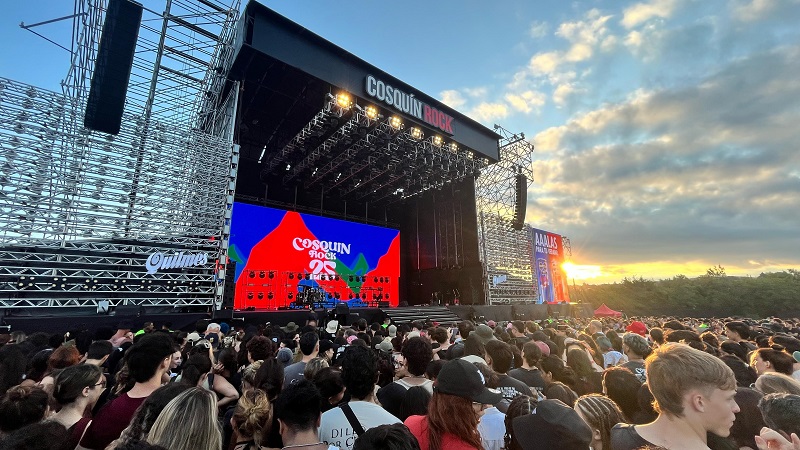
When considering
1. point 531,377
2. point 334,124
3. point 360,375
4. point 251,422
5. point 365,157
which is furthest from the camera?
point 365,157

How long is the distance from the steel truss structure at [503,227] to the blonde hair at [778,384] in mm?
17842

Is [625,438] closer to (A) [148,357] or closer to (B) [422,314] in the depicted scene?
(A) [148,357]

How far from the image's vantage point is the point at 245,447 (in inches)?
75.0

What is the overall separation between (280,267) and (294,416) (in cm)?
1708

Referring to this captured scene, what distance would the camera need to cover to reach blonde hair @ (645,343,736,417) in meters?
1.46

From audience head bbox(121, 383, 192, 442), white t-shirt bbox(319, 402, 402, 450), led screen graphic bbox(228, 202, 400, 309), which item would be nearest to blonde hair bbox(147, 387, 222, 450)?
audience head bbox(121, 383, 192, 442)

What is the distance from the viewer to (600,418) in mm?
1762

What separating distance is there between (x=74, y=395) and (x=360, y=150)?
1566 cm

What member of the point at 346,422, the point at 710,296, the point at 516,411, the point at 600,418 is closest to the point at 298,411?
the point at 346,422

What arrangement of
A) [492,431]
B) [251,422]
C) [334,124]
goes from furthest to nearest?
[334,124]
[492,431]
[251,422]

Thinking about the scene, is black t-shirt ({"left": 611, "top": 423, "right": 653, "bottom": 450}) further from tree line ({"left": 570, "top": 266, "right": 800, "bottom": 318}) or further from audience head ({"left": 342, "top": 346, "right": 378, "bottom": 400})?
tree line ({"left": 570, "top": 266, "right": 800, "bottom": 318})

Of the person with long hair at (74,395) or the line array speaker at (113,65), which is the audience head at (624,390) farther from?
the line array speaker at (113,65)

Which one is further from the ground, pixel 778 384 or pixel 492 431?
pixel 778 384

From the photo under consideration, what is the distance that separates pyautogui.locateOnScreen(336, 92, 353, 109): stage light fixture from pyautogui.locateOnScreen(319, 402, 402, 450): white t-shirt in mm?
13017
